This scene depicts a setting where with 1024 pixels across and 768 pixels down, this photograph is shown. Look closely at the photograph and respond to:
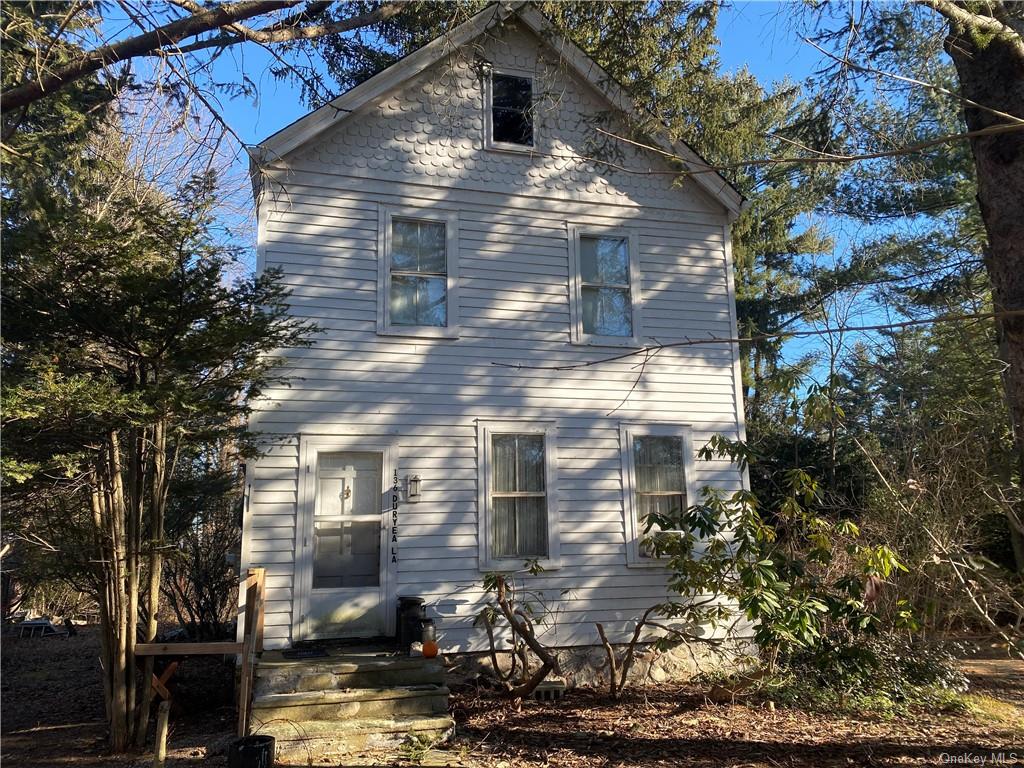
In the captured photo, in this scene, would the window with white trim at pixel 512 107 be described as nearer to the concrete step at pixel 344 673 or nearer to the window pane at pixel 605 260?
the window pane at pixel 605 260

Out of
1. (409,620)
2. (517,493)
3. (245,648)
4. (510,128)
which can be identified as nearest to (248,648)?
(245,648)

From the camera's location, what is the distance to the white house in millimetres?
8523

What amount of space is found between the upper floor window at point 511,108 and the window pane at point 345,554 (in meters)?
5.52

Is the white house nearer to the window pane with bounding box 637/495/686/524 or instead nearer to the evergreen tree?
the window pane with bounding box 637/495/686/524

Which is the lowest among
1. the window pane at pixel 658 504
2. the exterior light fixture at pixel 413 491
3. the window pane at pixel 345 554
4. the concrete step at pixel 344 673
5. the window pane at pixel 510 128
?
the concrete step at pixel 344 673

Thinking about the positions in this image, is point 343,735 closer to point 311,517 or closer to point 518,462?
point 311,517

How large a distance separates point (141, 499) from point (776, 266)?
18.9 m

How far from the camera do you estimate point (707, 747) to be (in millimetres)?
6730

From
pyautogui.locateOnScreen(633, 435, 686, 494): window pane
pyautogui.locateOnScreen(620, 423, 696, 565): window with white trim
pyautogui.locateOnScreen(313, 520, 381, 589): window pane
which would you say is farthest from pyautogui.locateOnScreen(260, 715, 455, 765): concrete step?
pyautogui.locateOnScreen(633, 435, 686, 494): window pane

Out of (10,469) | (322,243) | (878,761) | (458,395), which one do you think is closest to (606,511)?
(458,395)

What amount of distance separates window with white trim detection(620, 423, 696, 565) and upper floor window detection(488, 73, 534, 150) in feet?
14.0

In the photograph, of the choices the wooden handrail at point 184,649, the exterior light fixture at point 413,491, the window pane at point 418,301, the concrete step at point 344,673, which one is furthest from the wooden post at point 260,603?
the window pane at point 418,301

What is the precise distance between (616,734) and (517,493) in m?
3.04

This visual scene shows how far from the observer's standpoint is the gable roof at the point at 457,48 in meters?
8.78
